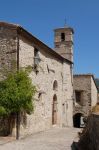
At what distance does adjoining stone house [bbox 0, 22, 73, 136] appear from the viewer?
51.2 feet

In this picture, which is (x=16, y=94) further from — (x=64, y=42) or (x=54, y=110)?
(x=64, y=42)

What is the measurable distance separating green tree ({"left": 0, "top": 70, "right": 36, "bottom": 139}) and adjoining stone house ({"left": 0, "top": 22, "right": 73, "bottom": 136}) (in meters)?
0.69

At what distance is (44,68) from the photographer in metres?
19.5

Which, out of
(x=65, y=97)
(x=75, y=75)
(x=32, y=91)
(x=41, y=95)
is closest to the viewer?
(x=32, y=91)

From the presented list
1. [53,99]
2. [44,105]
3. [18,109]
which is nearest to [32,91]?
[18,109]

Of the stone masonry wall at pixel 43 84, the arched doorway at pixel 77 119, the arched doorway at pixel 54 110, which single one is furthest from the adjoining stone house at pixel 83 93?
the arched doorway at pixel 54 110

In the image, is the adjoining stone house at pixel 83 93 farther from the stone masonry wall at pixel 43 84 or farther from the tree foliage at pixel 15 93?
the tree foliage at pixel 15 93

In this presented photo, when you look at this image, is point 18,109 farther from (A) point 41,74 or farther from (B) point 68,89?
(B) point 68,89

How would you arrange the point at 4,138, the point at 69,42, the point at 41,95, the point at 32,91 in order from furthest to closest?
the point at 69,42 → the point at 41,95 → the point at 32,91 → the point at 4,138

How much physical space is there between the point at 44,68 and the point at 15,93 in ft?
17.7

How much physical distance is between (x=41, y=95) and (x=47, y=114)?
182 centimetres

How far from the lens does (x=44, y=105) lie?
1930cm

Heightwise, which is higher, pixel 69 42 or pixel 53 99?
pixel 69 42

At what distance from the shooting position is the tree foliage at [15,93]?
14.4m
